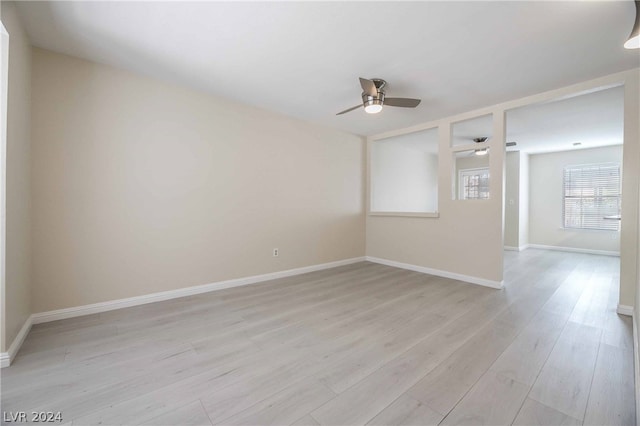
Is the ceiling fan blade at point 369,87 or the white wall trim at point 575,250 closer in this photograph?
the ceiling fan blade at point 369,87

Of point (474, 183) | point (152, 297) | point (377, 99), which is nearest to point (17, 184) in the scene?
point (152, 297)

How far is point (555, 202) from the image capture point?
6277 mm

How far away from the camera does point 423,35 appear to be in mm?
2059

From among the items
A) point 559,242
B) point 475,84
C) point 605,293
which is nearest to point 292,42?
point 475,84

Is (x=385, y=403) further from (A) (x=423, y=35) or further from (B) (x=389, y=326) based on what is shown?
(A) (x=423, y=35)

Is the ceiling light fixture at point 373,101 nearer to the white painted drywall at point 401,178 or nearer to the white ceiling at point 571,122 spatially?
the white ceiling at point 571,122

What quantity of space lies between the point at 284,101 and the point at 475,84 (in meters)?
2.25

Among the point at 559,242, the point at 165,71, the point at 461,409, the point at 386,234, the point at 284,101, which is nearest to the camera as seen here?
the point at 461,409

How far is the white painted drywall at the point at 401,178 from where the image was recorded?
552 cm

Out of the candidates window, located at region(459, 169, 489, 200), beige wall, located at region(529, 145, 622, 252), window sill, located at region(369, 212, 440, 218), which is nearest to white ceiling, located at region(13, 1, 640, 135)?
window sill, located at region(369, 212, 440, 218)

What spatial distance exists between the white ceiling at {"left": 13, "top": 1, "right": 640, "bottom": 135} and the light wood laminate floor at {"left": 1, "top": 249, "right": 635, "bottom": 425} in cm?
241

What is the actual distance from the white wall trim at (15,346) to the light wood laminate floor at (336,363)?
0.17 ft

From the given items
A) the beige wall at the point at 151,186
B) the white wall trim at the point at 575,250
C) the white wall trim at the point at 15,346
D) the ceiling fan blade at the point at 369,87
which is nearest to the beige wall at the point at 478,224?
the beige wall at the point at 151,186

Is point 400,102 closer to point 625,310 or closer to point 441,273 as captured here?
point 441,273
